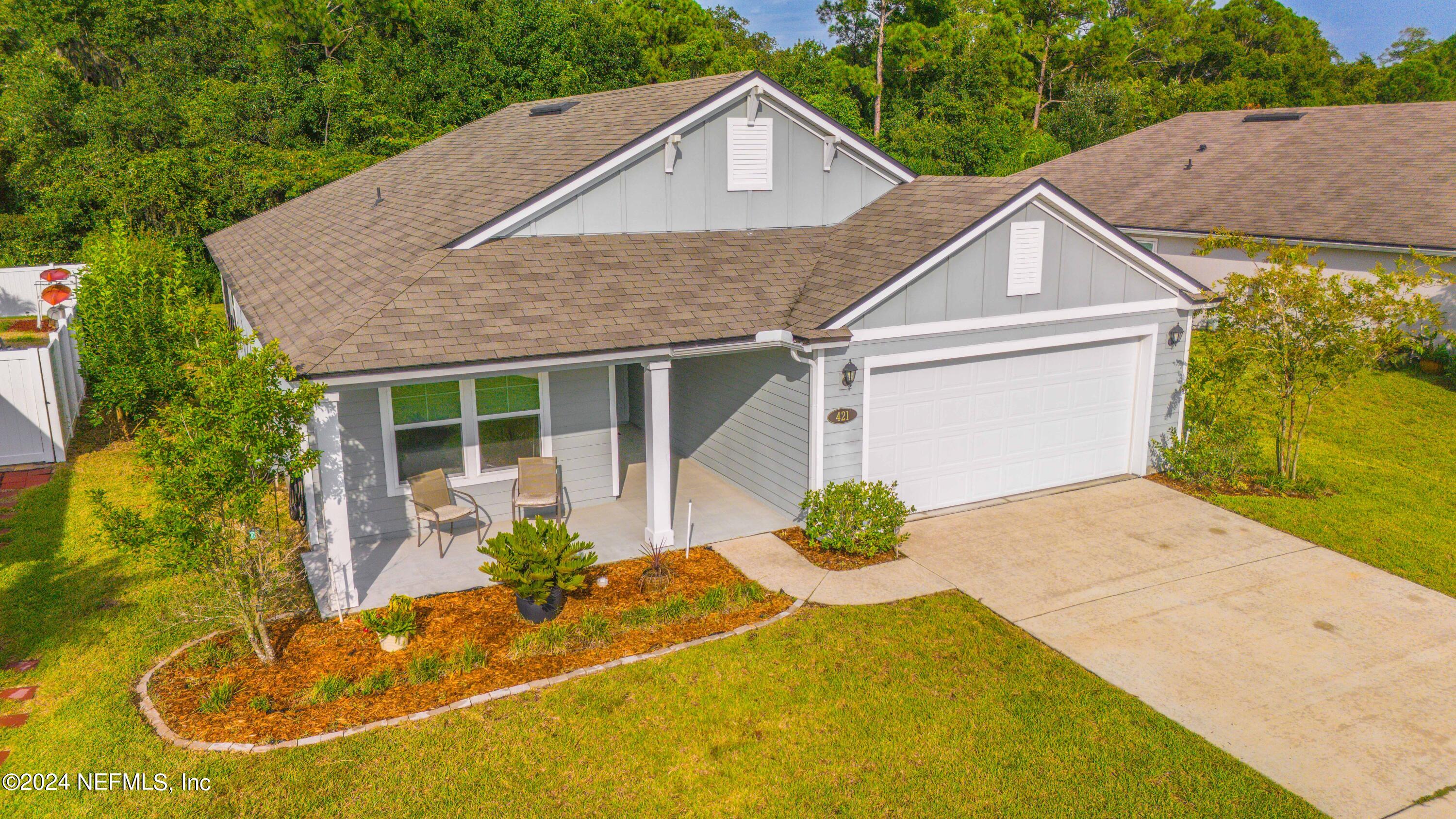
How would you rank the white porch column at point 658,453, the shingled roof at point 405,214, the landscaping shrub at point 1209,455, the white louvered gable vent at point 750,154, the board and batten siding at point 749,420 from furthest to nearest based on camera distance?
the landscaping shrub at point 1209,455 < the white louvered gable vent at point 750,154 < the board and batten siding at point 749,420 < the shingled roof at point 405,214 < the white porch column at point 658,453

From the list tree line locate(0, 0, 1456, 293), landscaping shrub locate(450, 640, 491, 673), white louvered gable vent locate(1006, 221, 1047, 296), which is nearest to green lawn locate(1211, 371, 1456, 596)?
white louvered gable vent locate(1006, 221, 1047, 296)

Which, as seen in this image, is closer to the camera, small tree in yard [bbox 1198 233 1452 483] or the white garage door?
the white garage door

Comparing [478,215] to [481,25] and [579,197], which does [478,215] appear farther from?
[481,25]

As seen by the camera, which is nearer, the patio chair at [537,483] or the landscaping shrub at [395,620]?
the landscaping shrub at [395,620]

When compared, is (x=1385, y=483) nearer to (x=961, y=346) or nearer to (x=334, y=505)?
(x=961, y=346)

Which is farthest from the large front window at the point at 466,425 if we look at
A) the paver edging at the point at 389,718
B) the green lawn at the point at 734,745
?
the green lawn at the point at 734,745

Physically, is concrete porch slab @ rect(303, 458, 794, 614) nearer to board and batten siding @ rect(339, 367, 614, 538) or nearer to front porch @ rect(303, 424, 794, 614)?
front porch @ rect(303, 424, 794, 614)

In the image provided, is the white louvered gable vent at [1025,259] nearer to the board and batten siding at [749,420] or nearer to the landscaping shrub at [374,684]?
Result: the board and batten siding at [749,420]
